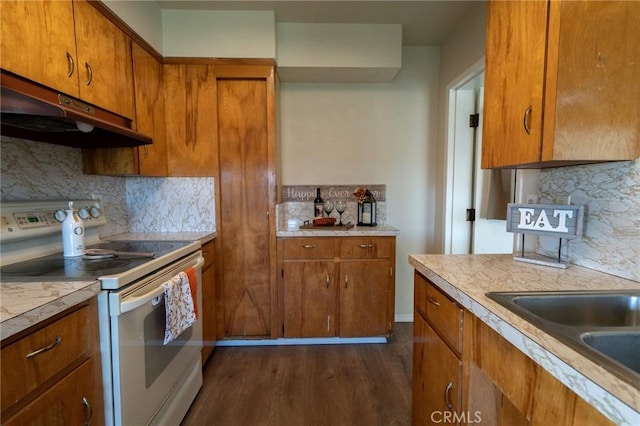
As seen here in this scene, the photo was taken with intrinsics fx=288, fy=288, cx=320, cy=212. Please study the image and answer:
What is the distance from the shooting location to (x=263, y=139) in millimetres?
2240

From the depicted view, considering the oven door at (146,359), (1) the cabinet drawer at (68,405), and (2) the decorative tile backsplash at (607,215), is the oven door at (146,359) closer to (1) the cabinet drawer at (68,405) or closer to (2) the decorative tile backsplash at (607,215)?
(1) the cabinet drawer at (68,405)

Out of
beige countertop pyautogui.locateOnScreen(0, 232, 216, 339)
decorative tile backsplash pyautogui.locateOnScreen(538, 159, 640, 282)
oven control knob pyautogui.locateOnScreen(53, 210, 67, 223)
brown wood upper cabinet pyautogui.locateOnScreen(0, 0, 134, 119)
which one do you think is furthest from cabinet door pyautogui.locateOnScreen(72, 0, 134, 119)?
decorative tile backsplash pyautogui.locateOnScreen(538, 159, 640, 282)

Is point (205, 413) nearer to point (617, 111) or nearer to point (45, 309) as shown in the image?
point (45, 309)

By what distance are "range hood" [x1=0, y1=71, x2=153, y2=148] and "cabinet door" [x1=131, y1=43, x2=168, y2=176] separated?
17 cm

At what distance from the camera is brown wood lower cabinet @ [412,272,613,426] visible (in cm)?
62

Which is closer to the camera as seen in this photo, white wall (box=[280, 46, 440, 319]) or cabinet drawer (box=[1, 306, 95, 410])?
cabinet drawer (box=[1, 306, 95, 410])

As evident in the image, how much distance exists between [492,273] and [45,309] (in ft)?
4.82

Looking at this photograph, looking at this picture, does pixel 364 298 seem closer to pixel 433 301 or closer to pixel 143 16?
pixel 433 301

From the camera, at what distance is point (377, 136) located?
2.72 meters

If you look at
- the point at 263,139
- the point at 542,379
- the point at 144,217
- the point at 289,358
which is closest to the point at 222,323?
the point at 289,358

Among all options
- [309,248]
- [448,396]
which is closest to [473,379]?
[448,396]

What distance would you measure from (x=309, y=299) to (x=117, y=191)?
5.41 ft

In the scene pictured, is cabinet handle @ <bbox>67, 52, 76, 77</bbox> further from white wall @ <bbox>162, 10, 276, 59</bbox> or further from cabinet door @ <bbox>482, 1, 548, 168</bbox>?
cabinet door @ <bbox>482, 1, 548, 168</bbox>

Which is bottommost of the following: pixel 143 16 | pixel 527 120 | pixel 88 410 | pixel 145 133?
pixel 88 410
